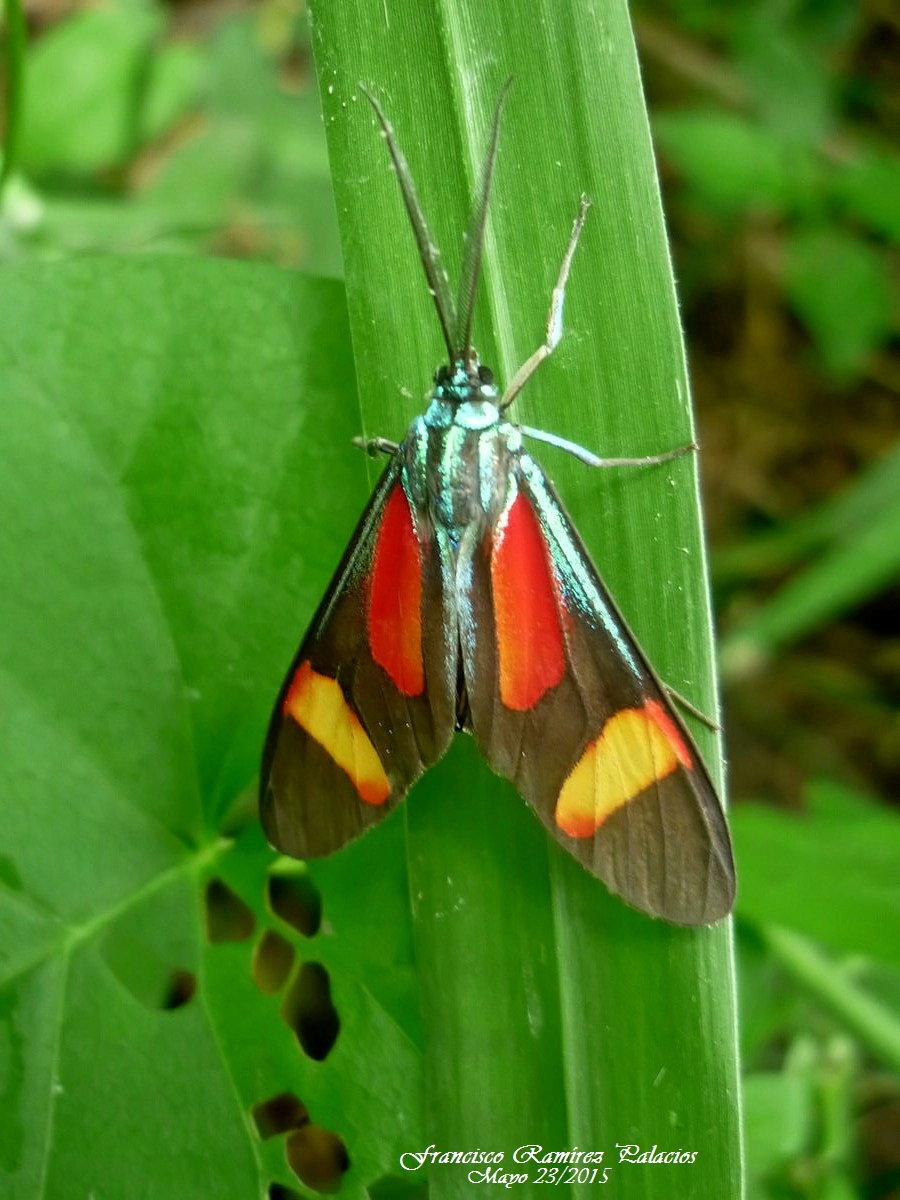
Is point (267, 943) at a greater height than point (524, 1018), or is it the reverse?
point (267, 943)

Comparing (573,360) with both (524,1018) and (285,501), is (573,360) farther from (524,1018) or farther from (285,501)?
(524,1018)

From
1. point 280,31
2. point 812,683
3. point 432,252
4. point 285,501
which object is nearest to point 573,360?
point 432,252

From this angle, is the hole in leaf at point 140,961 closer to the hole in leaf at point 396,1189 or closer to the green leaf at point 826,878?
the hole in leaf at point 396,1189

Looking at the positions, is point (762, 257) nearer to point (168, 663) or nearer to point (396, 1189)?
point (168, 663)

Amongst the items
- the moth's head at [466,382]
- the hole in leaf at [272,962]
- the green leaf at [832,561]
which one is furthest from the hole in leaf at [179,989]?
the green leaf at [832,561]

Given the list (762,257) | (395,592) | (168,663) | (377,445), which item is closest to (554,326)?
(377,445)

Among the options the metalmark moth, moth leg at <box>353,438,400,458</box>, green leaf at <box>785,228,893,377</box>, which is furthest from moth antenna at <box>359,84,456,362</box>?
green leaf at <box>785,228,893,377</box>
